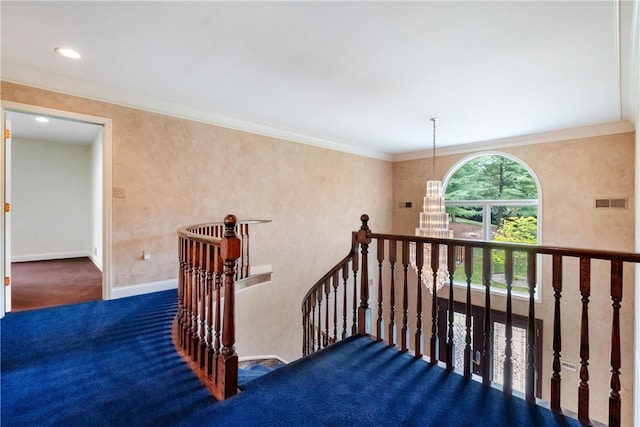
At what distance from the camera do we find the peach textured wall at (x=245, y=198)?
3488 mm

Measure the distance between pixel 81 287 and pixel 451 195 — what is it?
674cm

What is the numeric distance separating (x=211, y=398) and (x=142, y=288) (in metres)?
2.46

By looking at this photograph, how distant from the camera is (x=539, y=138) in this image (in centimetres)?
504

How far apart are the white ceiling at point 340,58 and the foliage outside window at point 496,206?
56.7 inches

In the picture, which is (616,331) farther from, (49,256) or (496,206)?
(49,256)

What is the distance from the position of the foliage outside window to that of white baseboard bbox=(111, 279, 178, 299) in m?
5.40

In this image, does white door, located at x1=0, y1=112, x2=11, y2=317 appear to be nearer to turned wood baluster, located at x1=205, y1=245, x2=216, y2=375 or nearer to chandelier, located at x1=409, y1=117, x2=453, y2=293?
turned wood baluster, located at x1=205, y1=245, x2=216, y2=375

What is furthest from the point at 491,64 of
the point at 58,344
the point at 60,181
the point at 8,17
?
the point at 60,181

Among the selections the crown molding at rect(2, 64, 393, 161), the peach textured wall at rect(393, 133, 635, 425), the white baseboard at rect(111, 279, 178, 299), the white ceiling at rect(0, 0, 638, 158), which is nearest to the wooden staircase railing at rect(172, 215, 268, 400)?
the white baseboard at rect(111, 279, 178, 299)

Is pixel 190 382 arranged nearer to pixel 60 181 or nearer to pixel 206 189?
pixel 206 189

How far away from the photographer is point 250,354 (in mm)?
4730

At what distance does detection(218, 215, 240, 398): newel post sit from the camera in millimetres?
1745

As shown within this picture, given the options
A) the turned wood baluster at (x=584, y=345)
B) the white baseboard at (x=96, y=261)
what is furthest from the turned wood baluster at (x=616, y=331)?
the white baseboard at (x=96, y=261)

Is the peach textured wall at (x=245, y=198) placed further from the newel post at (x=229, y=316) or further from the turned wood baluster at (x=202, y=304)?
the newel post at (x=229, y=316)
